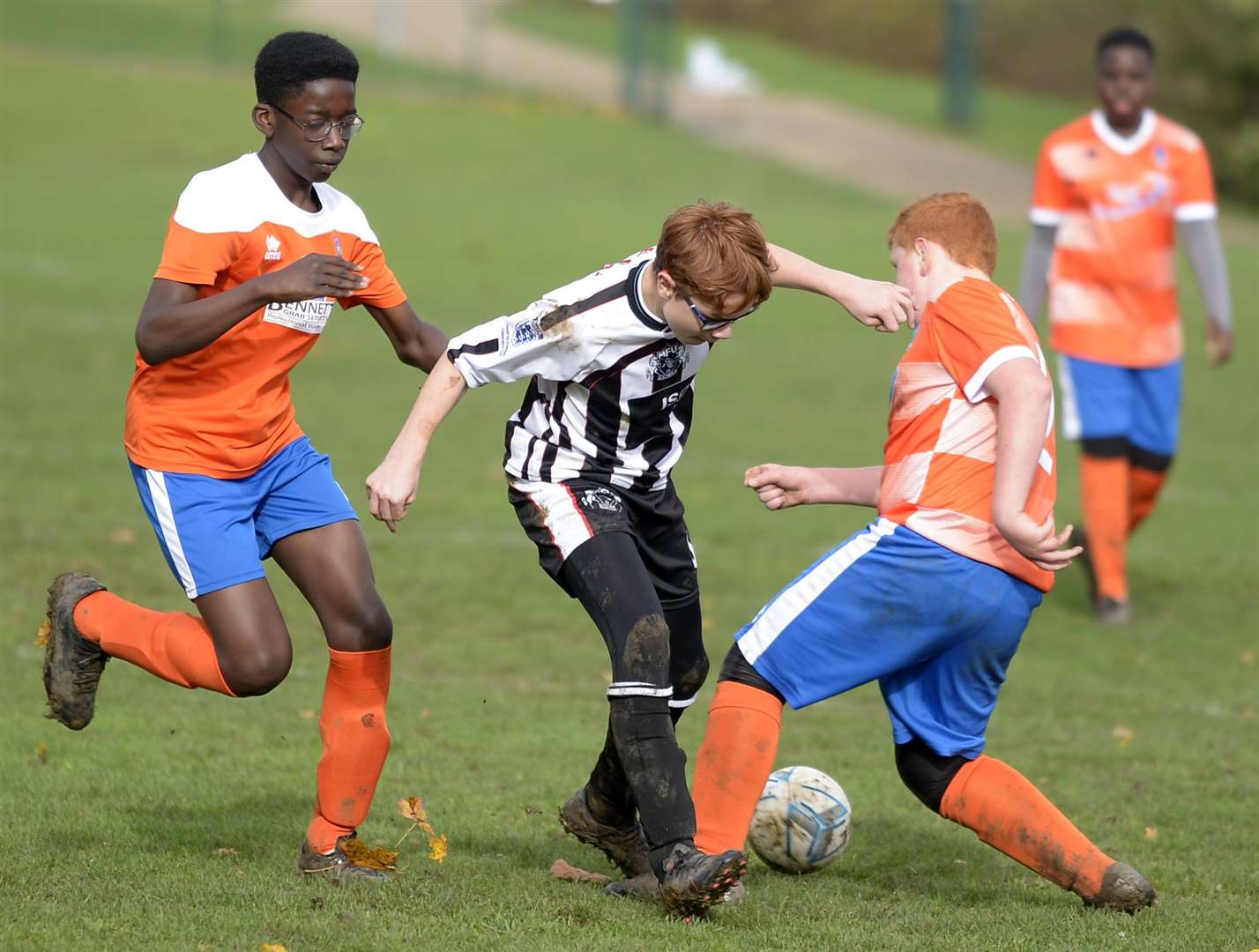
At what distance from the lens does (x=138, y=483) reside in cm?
492

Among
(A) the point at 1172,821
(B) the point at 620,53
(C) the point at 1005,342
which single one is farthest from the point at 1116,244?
(B) the point at 620,53

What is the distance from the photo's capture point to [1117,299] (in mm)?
8648

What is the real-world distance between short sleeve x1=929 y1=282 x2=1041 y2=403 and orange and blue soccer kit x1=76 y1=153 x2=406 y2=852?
163 cm

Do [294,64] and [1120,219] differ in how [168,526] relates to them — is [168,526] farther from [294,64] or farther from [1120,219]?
[1120,219]

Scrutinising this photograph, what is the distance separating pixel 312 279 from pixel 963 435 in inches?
67.4

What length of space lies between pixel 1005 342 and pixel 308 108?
1998 mm

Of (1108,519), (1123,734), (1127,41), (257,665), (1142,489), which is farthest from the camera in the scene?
(1142,489)

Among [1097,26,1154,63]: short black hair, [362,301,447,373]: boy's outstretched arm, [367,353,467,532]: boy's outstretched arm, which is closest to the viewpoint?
[367,353,467,532]: boy's outstretched arm

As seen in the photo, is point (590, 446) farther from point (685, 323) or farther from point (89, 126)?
point (89, 126)

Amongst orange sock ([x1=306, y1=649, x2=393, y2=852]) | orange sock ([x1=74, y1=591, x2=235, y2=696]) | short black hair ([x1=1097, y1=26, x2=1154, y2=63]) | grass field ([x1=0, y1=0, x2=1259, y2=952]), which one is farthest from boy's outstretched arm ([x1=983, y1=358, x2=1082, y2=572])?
short black hair ([x1=1097, y1=26, x2=1154, y2=63])

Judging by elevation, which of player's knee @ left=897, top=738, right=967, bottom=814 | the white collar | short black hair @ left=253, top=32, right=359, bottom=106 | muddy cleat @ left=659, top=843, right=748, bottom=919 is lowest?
muddy cleat @ left=659, top=843, right=748, bottom=919

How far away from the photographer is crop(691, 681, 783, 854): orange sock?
176 inches

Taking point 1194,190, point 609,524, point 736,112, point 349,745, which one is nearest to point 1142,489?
point 1194,190

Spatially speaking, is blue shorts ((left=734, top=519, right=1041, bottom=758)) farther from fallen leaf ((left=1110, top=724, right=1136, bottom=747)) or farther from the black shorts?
fallen leaf ((left=1110, top=724, right=1136, bottom=747))
